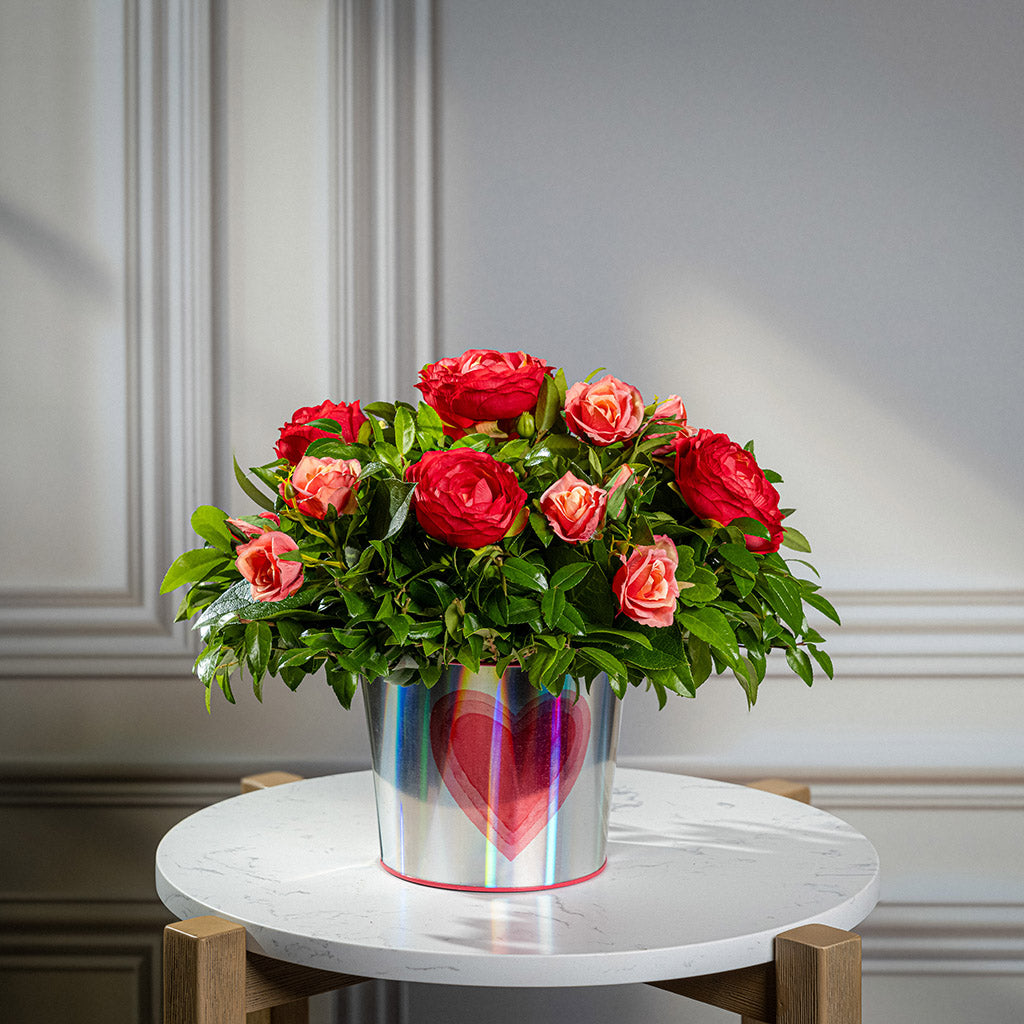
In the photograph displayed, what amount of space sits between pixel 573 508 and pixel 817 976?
0.35 m

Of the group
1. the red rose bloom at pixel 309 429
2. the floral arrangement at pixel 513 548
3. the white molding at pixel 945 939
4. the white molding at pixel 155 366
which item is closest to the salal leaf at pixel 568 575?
the floral arrangement at pixel 513 548

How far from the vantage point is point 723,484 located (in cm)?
72

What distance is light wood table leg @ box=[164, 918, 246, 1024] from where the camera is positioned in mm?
696

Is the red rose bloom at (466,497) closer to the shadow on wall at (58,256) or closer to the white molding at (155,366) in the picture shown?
the white molding at (155,366)

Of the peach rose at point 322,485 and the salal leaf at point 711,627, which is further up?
the peach rose at point 322,485

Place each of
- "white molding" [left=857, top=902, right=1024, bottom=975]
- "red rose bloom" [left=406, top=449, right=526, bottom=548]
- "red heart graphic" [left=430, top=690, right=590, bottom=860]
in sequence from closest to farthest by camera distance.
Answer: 1. "red rose bloom" [left=406, top=449, right=526, bottom=548]
2. "red heart graphic" [left=430, top=690, right=590, bottom=860]
3. "white molding" [left=857, top=902, right=1024, bottom=975]

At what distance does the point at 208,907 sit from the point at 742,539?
480 millimetres

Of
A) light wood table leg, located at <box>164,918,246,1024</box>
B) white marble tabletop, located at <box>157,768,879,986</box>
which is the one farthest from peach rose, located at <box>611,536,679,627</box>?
Answer: light wood table leg, located at <box>164,918,246,1024</box>

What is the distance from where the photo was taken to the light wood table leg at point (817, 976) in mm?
684

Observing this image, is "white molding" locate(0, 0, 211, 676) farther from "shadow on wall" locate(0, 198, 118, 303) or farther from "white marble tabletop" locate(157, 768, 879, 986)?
"white marble tabletop" locate(157, 768, 879, 986)

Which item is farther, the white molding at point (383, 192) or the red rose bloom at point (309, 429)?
the white molding at point (383, 192)

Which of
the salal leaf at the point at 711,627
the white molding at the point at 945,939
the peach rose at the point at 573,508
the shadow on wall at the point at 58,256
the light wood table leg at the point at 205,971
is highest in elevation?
the shadow on wall at the point at 58,256

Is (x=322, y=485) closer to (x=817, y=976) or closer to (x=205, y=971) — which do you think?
(x=205, y=971)

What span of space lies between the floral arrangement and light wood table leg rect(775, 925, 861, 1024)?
19 centimetres
